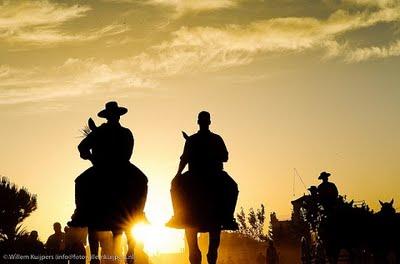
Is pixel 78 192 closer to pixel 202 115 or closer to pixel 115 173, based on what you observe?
pixel 115 173

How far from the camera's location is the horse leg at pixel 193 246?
1155cm

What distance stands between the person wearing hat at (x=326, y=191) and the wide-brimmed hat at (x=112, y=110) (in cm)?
998

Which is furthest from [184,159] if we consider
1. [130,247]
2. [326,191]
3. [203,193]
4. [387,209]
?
[387,209]

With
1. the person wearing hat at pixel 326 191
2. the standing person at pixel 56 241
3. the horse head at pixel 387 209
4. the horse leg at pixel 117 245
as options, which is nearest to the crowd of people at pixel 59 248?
the standing person at pixel 56 241

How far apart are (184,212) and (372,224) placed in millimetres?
15473

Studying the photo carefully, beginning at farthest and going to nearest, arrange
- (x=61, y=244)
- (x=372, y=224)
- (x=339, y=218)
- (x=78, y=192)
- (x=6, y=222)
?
(x=6, y=222), (x=372, y=224), (x=339, y=218), (x=61, y=244), (x=78, y=192)

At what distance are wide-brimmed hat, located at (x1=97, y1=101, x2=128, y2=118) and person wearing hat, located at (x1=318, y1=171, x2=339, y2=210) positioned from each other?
9979 millimetres

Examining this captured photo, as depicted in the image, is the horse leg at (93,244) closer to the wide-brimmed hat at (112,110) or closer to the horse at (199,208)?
the horse at (199,208)

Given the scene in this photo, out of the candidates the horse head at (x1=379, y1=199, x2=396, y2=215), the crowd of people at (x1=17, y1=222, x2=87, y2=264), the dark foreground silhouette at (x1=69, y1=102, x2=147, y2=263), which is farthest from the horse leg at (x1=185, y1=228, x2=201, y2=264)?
the horse head at (x1=379, y1=199, x2=396, y2=215)

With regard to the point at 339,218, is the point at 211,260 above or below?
below

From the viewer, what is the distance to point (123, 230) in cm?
1116


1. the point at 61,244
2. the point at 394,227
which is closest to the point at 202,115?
the point at 61,244

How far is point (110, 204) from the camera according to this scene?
11094 mm

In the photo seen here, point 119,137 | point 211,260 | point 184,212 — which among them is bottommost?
point 211,260
